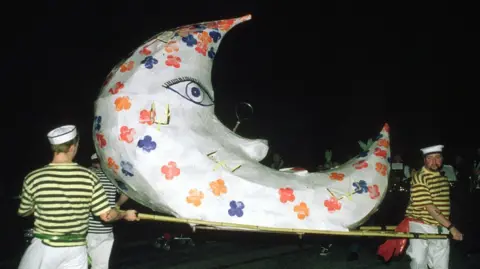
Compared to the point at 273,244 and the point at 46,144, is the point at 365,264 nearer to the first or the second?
the point at 273,244

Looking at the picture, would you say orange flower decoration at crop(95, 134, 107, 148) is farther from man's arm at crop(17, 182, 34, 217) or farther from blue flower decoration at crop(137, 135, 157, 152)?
man's arm at crop(17, 182, 34, 217)

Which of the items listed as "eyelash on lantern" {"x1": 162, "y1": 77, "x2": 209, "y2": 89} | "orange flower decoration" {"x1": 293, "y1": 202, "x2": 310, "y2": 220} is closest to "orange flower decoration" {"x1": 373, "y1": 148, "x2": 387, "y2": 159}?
"orange flower decoration" {"x1": 293, "y1": 202, "x2": 310, "y2": 220}

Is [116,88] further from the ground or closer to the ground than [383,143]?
further from the ground

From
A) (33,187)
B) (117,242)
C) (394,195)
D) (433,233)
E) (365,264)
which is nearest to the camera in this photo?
(33,187)

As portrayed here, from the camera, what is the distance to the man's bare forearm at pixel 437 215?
5005 millimetres

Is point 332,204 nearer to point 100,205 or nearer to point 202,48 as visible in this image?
point 202,48

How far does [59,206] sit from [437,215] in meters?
4.03

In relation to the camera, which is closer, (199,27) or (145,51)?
(145,51)

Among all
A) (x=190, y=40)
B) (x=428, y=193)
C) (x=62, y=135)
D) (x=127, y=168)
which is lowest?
(x=428, y=193)

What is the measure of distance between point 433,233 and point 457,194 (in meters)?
4.56

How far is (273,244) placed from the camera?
28.0 feet

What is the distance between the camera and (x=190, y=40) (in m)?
4.62

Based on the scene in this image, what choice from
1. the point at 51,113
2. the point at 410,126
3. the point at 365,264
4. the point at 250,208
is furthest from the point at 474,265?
the point at 410,126

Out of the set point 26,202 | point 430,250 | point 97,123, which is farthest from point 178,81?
point 430,250
